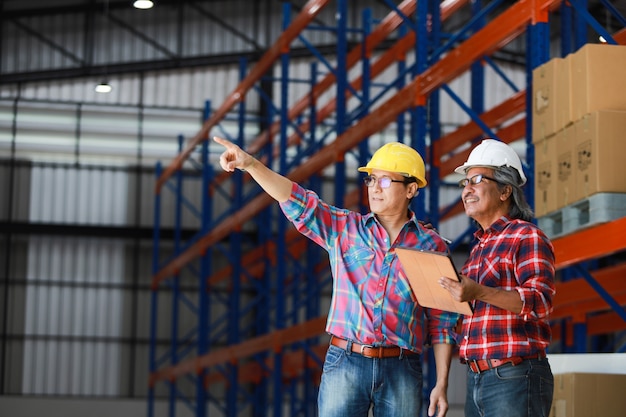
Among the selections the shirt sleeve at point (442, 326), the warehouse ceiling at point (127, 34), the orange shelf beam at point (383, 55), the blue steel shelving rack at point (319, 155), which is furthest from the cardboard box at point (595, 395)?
the warehouse ceiling at point (127, 34)

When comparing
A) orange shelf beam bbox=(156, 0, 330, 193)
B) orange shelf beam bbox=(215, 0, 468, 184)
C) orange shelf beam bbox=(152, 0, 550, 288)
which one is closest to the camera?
orange shelf beam bbox=(152, 0, 550, 288)

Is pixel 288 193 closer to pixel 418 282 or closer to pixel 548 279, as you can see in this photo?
pixel 418 282

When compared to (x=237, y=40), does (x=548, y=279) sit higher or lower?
lower

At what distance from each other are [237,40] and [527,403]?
81.8 ft

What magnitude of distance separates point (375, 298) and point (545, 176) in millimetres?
3153

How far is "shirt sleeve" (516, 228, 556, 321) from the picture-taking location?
A: 479 cm

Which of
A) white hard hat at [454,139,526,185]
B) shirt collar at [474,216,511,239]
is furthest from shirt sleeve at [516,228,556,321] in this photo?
white hard hat at [454,139,526,185]

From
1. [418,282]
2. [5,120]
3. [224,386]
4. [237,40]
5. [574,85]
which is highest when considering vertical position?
[237,40]

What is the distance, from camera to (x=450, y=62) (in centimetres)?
1061

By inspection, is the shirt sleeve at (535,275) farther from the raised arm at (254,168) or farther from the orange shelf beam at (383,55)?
the orange shelf beam at (383,55)

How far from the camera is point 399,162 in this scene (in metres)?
5.57

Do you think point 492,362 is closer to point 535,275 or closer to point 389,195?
point 535,275

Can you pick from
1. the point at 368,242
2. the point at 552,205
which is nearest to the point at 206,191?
the point at 552,205

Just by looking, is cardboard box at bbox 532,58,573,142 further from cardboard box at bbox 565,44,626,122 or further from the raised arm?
the raised arm
